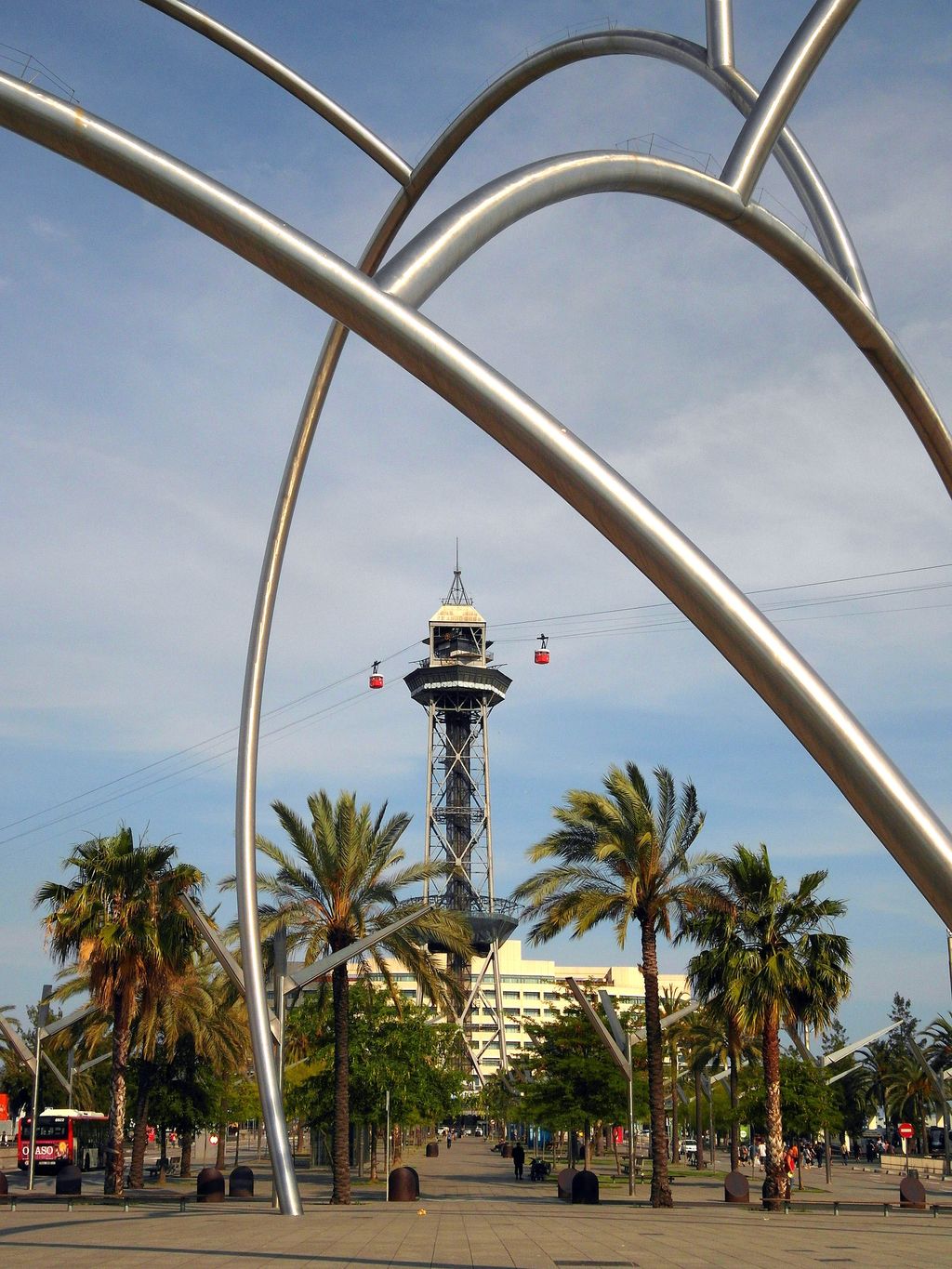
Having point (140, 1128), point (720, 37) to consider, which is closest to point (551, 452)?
point (720, 37)

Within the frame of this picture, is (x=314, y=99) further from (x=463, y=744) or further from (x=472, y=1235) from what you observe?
(x=463, y=744)

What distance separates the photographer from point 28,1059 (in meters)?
40.5

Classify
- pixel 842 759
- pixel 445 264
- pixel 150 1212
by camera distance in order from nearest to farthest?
pixel 842 759 → pixel 445 264 → pixel 150 1212

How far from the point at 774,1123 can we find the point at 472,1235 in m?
11.7

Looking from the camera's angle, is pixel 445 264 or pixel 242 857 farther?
pixel 242 857

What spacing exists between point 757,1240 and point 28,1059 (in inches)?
980

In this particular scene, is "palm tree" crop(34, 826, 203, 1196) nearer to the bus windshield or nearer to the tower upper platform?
the bus windshield

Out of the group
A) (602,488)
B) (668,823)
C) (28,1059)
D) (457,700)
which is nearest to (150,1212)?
(28,1059)

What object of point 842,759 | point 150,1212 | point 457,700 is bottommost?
point 150,1212

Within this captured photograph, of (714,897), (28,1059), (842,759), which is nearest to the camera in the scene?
(842,759)

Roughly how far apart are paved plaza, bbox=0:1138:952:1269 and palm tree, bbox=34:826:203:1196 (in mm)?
4296

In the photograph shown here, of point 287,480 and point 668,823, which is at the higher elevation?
point 287,480

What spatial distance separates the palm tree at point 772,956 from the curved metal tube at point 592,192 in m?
19.0

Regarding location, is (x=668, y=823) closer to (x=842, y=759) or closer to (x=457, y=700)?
(x=842, y=759)
